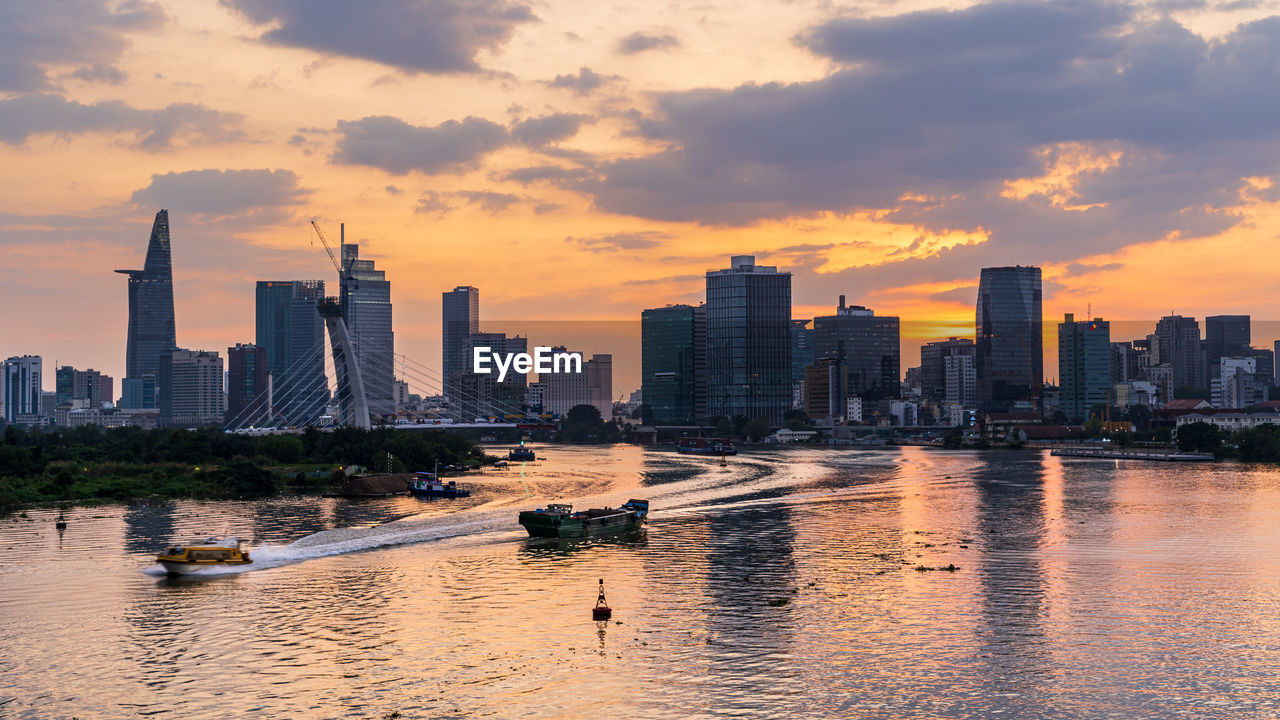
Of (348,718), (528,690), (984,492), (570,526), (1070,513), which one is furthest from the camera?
(984,492)

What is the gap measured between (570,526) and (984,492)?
6740cm

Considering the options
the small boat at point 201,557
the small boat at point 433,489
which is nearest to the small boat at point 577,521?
the small boat at point 201,557

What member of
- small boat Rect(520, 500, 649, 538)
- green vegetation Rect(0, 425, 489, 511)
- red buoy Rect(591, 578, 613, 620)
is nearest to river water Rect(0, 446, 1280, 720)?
red buoy Rect(591, 578, 613, 620)

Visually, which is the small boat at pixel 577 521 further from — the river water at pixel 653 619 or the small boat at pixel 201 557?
the small boat at pixel 201 557

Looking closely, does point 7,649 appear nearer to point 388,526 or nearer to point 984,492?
point 388,526

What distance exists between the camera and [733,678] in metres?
42.4

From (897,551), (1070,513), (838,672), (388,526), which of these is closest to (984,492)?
(1070,513)

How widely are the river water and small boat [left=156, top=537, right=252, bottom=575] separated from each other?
57.6 inches

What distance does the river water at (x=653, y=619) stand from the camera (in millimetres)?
40031

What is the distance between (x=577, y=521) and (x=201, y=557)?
98.0 ft

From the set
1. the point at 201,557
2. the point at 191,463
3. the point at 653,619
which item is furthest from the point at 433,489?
A: the point at 653,619

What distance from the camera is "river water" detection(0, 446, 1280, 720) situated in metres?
40.0

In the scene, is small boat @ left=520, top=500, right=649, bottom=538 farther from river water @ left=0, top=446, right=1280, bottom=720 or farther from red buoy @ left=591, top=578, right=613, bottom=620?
red buoy @ left=591, top=578, right=613, bottom=620

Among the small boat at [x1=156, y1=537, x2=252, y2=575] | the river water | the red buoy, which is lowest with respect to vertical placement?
the river water
